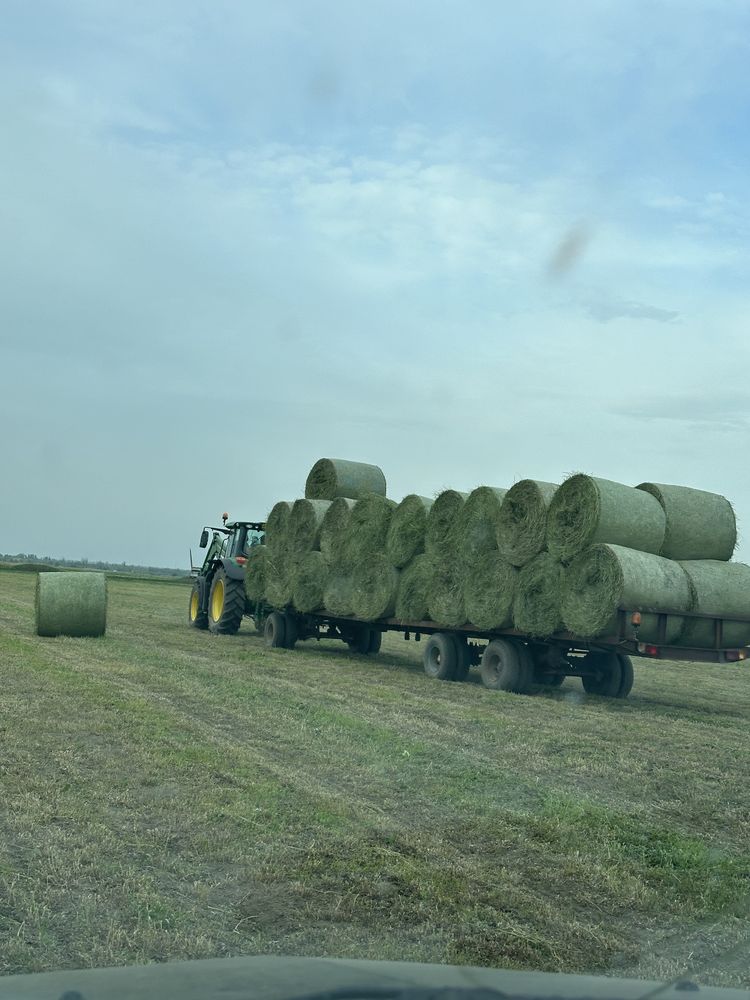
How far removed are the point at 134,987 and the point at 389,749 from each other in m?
6.12

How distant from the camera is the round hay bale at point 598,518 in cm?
1190

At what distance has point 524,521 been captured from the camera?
1273 centimetres

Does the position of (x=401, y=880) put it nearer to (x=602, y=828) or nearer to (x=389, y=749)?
(x=602, y=828)

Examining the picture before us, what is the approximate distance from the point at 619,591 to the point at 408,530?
13.4 feet

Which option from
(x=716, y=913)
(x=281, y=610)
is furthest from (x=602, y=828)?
(x=281, y=610)

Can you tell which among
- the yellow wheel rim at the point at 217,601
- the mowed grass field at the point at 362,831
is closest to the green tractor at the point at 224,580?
the yellow wheel rim at the point at 217,601

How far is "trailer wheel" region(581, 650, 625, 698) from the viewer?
45.4ft

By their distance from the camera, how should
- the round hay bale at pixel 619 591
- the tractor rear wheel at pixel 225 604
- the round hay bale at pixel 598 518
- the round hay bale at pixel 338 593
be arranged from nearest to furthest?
the round hay bale at pixel 619 591, the round hay bale at pixel 598 518, the round hay bale at pixel 338 593, the tractor rear wheel at pixel 225 604

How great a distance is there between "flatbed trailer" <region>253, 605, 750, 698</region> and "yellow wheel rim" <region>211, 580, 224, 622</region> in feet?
14.2

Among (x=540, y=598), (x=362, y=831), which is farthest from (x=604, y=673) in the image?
(x=362, y=831)

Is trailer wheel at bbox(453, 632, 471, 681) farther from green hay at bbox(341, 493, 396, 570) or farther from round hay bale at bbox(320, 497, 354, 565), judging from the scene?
round hay bale at bbox(320, 497, 354, 565)

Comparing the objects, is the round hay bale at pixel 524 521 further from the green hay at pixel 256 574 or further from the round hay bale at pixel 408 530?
the green hay at pixel 256 574

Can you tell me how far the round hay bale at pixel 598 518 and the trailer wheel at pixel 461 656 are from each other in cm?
276

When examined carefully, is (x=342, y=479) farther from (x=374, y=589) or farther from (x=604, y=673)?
(x=604, y=673)
